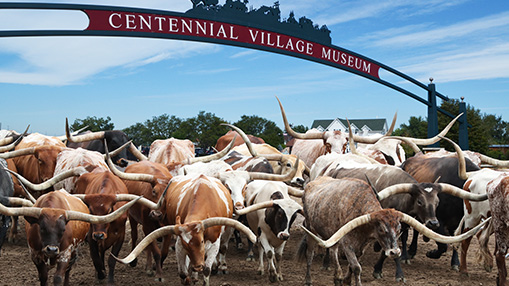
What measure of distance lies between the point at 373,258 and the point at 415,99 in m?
12.5

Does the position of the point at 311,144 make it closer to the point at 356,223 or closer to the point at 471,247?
the point at 471,247

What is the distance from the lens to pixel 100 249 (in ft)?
22.4

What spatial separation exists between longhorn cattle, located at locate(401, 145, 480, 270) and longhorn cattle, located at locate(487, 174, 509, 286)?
5.22ft

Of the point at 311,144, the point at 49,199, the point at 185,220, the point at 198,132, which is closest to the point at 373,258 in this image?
the point at 185,220

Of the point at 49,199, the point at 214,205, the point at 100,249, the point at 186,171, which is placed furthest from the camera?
the point at 186,171

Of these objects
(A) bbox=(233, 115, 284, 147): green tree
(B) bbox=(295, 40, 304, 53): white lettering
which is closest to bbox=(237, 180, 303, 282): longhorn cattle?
(B) bbox=(295, 40, 304, 53): white lettering

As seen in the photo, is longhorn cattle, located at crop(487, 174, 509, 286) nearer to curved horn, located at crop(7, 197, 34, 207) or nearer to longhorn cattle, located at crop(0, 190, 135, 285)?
longhorn cattle, located at crop(0, 190, 135, 285)

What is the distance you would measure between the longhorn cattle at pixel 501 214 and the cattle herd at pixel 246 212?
0.01m

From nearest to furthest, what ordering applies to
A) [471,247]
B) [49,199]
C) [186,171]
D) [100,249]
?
[49,199], [100,249], [186,171], [471,247]

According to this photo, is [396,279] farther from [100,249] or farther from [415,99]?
[415,99]

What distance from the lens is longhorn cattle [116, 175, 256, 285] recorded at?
5.60 m

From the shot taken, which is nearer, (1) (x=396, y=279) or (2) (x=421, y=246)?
(1) (x=396, y=279)

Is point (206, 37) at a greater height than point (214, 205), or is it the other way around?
point (206, 37)

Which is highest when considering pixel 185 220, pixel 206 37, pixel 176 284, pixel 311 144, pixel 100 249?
pixel 206 37
